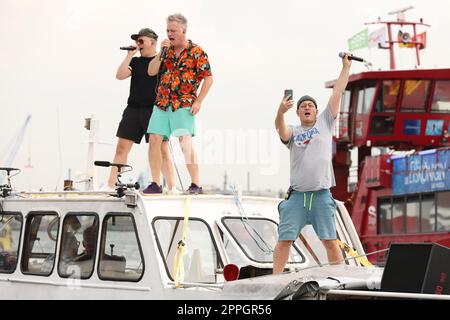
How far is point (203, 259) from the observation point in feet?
31.1

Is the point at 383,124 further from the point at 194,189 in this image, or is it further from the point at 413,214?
the point at 194,189

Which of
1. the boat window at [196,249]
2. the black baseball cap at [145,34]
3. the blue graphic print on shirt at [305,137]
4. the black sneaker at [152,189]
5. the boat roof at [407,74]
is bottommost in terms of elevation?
the boat window at [196,249]

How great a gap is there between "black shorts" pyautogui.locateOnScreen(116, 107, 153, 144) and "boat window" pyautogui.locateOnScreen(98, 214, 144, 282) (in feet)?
6.62

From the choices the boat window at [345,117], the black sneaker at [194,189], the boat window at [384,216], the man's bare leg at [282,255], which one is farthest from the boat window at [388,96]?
the man's bare leg at [282,255]

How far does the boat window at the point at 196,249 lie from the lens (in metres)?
9.38

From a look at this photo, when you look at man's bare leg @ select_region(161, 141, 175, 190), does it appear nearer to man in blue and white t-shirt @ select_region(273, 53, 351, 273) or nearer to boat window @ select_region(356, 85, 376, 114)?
man in blue and white t-shirt @ select_region(273, 53, 351, 273)

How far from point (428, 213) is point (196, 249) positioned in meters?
28.2

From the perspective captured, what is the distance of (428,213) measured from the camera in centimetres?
3675

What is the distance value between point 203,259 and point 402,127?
34.5m

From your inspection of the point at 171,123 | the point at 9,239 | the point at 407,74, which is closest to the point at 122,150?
the point at 171,123

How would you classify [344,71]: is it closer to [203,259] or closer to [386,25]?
[203,259]

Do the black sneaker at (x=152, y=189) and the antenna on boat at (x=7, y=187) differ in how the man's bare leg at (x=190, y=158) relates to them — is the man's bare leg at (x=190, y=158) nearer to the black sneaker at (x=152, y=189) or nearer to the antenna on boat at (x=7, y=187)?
the black sneaker at (x=152, y=189)

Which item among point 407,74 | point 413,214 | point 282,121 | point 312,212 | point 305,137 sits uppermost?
point 407,74

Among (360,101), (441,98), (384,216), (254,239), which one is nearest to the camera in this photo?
(254,239)
